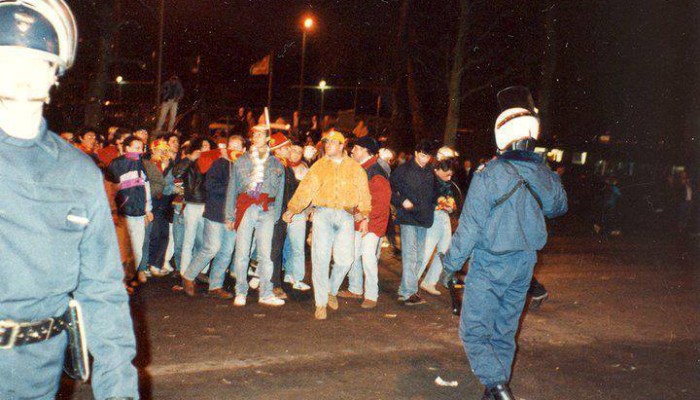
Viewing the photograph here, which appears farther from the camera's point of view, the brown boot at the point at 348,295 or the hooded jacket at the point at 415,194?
the brown boot at the point at 348,295

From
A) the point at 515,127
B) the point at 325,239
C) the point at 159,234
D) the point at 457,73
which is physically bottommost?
the point at 159,234

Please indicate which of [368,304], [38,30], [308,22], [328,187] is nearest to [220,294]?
A: [368,304]

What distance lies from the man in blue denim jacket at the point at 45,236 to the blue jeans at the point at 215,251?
5458 mm

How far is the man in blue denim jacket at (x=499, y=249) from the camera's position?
188 inches

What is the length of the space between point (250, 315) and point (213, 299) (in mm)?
783

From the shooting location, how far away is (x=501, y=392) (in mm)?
4703

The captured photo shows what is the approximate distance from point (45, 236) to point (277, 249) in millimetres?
5893

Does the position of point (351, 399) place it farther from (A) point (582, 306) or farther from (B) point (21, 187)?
(A) point (582, 306)

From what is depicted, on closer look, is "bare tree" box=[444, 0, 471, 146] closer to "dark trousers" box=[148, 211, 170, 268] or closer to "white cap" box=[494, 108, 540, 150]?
"dark trousers" box=[148, 211, 170, 268]

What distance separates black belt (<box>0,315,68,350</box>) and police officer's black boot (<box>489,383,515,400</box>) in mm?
3421

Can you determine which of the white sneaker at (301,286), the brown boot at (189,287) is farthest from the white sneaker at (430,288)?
the brown boot at (189,287)

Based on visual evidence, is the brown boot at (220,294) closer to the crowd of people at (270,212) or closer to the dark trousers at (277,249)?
the crowd of people at (270,212)

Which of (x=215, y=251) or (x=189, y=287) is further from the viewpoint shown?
(x=189, y=287)

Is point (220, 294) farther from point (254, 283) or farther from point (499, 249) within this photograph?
point (499, 249)
